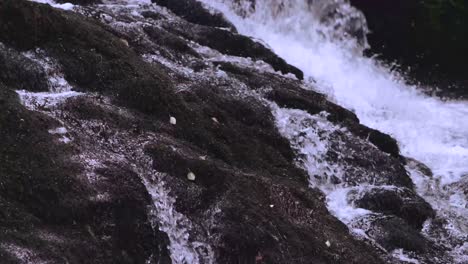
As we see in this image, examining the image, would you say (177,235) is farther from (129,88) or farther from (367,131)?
(367,131)

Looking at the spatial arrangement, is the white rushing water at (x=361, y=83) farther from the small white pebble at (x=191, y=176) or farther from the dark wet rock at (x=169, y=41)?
the small white pebble at (x=191, y=176)

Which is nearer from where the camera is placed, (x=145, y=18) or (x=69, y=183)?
(x=69, y=183)

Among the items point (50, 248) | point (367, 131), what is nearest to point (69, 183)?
point (50, 248)

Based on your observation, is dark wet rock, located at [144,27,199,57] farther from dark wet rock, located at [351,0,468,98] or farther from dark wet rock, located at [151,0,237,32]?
dark wet rock, located at [351,0,468,98]

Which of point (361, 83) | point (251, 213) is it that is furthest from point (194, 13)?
point (251, 213)

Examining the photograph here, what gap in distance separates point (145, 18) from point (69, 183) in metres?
6.64

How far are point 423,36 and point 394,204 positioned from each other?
32.7ft

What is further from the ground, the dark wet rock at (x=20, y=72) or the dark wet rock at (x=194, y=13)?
the dark wet rock at (x=20, y=72)

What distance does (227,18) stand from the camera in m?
14.0

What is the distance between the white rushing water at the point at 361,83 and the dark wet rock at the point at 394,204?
1070 millimetres

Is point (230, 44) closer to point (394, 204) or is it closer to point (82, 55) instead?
point (82, 55)

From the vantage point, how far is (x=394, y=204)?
732cm

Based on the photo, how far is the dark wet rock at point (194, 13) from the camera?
1338 cm

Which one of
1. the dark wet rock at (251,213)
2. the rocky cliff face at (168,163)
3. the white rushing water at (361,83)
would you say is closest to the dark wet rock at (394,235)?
the rocky cliff face at (168,163)
